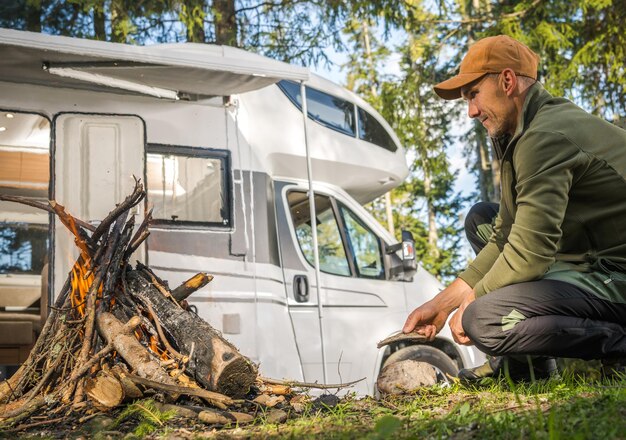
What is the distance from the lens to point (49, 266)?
5473 millimetres

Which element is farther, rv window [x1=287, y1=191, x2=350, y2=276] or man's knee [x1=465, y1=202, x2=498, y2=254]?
rv window [x1=287, y1=191, x2=350, y2=276]

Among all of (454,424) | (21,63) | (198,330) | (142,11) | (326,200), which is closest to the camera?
(454,424)

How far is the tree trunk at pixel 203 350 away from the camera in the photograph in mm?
3959

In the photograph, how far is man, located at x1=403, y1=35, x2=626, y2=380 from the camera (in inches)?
141

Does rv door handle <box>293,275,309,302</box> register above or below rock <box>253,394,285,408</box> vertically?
above

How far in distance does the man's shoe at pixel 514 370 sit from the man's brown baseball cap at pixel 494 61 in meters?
1.54

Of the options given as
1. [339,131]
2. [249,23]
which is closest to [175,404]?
[339,131]

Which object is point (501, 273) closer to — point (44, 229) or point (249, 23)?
point (44, 229)

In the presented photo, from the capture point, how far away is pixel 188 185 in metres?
6.05

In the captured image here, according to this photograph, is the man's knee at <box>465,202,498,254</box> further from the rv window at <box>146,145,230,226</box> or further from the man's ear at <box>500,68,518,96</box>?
the rv window at <box>146,145,230,226</box>

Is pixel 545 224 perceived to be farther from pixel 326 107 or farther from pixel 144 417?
pixel 326 107

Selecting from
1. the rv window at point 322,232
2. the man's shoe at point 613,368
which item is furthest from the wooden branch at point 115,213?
the man's shoe at point 613,368

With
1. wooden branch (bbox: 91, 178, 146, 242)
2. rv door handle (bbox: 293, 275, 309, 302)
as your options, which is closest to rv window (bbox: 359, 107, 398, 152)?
rv door handle (bbox: 293, 275, 309, 302)

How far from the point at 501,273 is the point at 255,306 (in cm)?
258
